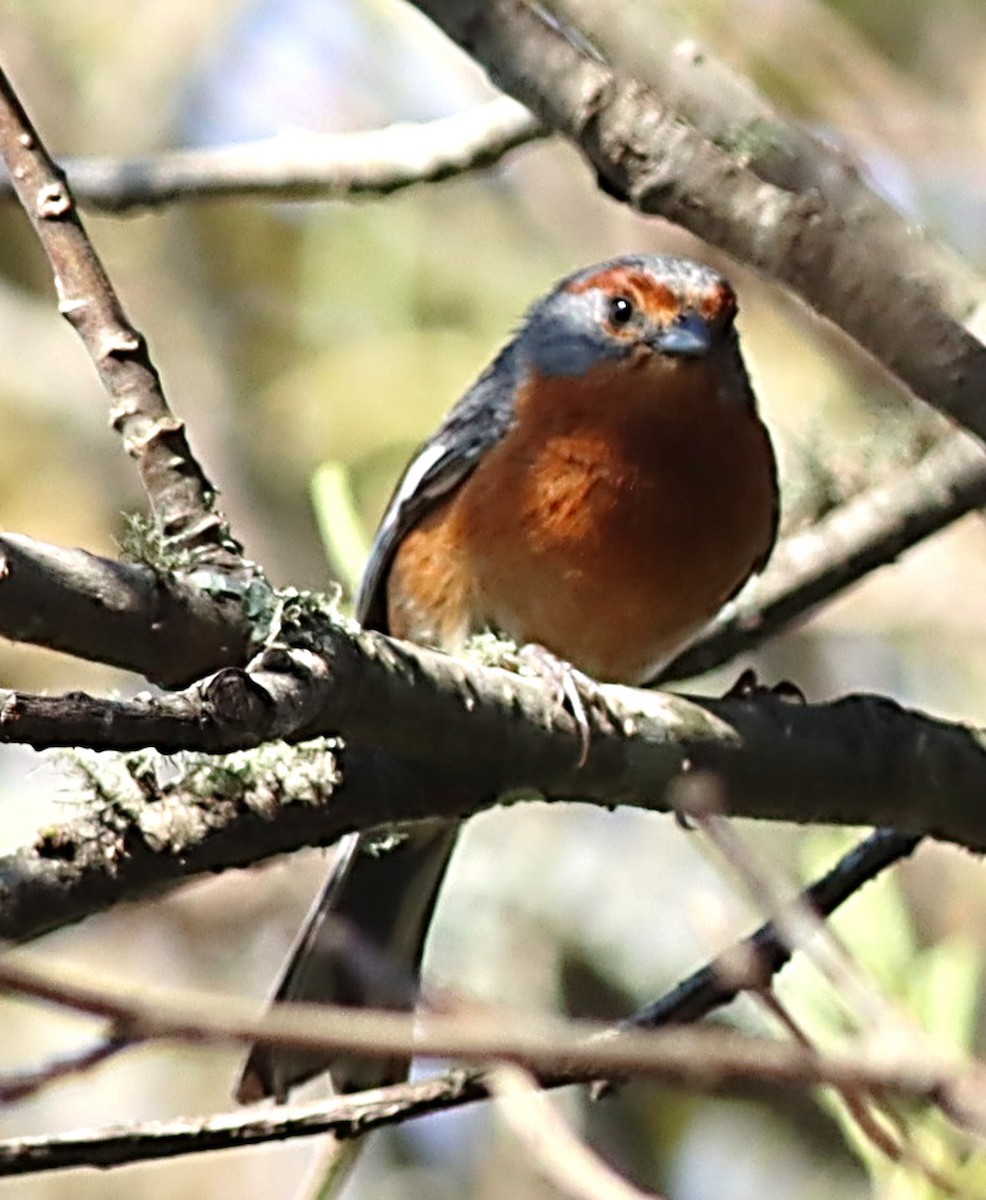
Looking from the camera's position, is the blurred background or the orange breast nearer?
the orange breast

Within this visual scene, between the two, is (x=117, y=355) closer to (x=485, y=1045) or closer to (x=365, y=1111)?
(x=365, y=1111)

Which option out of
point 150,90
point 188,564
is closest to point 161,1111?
point 150,90

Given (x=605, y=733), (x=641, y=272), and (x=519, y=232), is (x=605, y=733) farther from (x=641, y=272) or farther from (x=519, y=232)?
(x=519, y=232)

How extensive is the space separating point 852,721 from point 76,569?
168cm

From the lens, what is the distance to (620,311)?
4828 mm

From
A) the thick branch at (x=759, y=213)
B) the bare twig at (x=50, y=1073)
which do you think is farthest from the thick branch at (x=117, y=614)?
the thick branch at (x=759, y=213)

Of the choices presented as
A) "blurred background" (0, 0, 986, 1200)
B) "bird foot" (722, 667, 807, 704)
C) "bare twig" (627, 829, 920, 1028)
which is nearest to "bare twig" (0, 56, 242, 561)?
"bare twig" (627, 829, 920, 1028)

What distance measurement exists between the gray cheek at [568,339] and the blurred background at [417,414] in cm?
89

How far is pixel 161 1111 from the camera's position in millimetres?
6820

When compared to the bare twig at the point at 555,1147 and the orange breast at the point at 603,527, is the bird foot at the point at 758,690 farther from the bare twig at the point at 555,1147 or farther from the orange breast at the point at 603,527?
the bare twig at the point at 555,1147

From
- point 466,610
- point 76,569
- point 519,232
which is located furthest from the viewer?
point 519,232

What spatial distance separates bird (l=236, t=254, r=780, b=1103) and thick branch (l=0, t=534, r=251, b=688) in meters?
1.96

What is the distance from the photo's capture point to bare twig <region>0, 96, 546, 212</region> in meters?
4.19

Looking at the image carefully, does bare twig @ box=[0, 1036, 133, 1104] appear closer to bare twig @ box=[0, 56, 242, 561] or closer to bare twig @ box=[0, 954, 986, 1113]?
bare twig @ box=[0, 954, 986, 1113]
